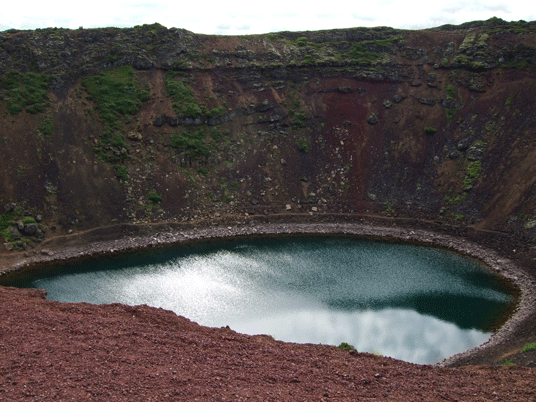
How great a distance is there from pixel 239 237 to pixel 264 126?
22.7 meters

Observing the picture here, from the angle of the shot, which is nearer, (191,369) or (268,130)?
Result: (191,369)

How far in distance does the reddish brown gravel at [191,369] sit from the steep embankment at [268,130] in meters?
29.8

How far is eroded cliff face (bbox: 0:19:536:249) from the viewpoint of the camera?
199 feet

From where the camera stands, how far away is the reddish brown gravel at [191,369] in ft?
73.7

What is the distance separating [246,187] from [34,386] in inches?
1876

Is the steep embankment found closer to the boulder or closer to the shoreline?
the boulder

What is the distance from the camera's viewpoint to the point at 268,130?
243ft

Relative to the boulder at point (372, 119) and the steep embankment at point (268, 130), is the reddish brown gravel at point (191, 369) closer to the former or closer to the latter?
the steep embankment at point (268, 130)

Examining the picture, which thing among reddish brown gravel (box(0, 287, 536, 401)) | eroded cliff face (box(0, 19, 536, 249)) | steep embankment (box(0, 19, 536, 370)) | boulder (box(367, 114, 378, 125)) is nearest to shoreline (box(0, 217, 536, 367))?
steep embankment (box(0, 19, 536, 370))

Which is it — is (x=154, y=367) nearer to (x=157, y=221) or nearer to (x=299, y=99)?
(x=157, y=221)

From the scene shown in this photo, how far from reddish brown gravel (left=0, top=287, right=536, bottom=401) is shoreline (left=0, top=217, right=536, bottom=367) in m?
22.2

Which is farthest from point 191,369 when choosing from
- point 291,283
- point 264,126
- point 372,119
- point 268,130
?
point 372,119

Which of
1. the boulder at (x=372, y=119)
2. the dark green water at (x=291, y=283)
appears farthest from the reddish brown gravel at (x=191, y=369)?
the boulder at (x=372, y=119)

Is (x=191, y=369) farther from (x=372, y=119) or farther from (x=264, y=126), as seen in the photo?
(x=372, y=119)
